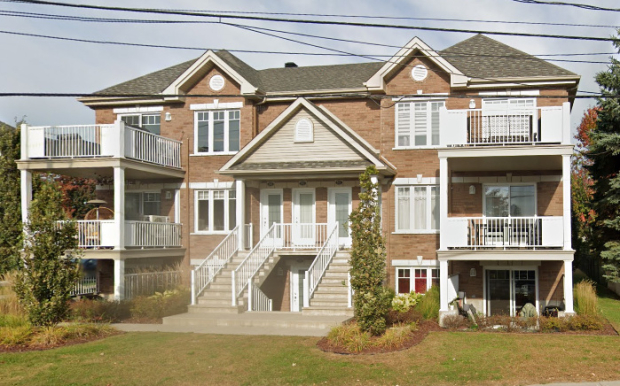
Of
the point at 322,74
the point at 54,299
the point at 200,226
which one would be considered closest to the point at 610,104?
the point at 322,74

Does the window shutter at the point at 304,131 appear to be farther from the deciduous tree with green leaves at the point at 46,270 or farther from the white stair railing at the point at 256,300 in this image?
the deciduous tree with green leaves at the point at 46,270

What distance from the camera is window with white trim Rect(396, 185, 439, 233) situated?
74.8 ft

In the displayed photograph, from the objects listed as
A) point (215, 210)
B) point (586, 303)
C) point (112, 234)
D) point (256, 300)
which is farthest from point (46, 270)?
point (586, 303)

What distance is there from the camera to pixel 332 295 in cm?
1959

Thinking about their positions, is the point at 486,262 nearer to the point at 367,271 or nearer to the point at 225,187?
the point at 367,271

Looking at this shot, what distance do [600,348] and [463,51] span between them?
13127mm

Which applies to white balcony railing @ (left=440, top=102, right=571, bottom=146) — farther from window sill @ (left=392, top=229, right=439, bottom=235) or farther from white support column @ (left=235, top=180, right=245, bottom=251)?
white support column @ (left=235, top=180, right=245, bottom=251)

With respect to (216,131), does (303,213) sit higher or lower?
lower

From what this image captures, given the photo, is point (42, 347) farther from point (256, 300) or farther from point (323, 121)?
point (323, 121)

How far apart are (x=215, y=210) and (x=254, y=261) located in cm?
444

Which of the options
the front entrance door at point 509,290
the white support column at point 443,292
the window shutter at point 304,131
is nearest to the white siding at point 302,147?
the window shutter at point 304,131

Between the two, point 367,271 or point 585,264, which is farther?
point 585,264

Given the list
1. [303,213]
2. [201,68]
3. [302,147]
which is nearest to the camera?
[302,147]

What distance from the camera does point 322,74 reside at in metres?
26.6
